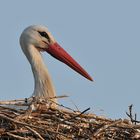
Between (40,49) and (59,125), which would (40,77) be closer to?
(40,49)

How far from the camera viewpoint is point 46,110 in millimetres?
7914

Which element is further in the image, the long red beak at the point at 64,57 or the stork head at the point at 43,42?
the stork head at the point at 43,42

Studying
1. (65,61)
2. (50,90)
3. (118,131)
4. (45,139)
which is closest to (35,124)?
(45,139)

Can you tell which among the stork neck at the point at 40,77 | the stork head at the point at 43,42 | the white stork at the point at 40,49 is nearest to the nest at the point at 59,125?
the stork neck at the point at 40,77

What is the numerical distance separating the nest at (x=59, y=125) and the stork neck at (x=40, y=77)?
71.2 inches

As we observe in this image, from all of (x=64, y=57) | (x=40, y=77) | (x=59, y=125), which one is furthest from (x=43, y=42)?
(x=59, y=125)

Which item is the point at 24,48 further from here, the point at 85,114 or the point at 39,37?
the point at 85,114

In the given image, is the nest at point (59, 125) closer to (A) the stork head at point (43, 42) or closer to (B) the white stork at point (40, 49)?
(B) the white stork at point (40, 49)

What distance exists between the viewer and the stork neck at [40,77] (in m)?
9.90

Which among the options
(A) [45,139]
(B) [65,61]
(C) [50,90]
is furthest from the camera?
(B) [65,61]

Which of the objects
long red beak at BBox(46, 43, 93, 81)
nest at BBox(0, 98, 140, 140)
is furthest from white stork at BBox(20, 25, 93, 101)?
nest at BBox(0, 98, 140, 140)

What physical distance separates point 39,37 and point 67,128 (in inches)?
127

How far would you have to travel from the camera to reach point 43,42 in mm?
10828

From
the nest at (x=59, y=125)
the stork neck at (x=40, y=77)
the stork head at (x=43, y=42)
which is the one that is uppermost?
the stork head at (x=43, y=42)
